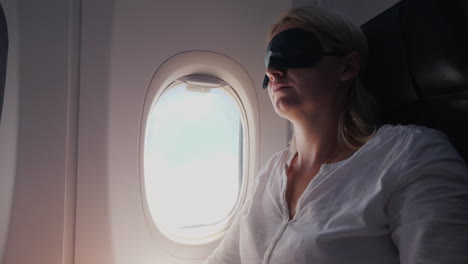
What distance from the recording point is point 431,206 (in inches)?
25.9

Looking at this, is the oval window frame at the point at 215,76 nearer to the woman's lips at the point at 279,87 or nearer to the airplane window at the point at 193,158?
the airplane window at the point at 193,158

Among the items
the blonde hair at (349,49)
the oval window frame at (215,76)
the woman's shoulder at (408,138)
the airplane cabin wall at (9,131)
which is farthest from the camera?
the oval window frame at (215,76)

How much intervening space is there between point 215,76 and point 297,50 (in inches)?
20.4

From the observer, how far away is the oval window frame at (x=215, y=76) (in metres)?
1.25

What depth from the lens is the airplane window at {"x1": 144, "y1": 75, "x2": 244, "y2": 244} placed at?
135 centimetres

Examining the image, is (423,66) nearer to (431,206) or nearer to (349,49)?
(349,49)

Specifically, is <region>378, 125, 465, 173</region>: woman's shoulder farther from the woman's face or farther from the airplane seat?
the woman's face

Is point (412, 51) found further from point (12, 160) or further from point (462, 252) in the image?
point (12, 160)

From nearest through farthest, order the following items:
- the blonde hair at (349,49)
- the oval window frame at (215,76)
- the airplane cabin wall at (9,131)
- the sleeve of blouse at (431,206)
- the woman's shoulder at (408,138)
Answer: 1. the sleeve of blouse at (431,206)
2. the woman's shoulder at (408,138)
3. the blonde hair at (349,49)
4. the airplane cabin wall at (9,131)
5. the oval window frame at (215,76)

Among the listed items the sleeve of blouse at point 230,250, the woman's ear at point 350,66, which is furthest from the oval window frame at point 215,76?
the woman's ear at point 350,66

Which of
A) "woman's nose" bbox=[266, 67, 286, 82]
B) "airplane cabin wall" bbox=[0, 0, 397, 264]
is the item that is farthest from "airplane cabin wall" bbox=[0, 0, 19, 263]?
"woman's nose" bbox=[266, 67, 286, 82]

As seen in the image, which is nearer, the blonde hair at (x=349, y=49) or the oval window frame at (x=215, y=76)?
the blonde hair at (x=349, y=49)

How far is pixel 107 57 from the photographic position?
1.17m

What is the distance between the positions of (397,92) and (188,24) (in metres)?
0.76
